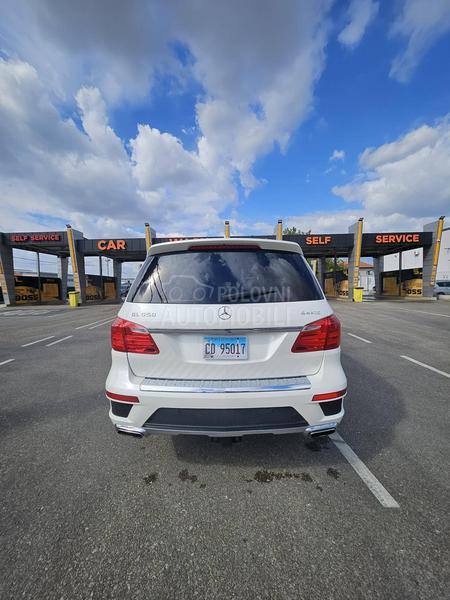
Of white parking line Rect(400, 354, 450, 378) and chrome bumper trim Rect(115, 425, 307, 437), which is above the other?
chrome bumper trim Rect(115, 425, 307, 437)

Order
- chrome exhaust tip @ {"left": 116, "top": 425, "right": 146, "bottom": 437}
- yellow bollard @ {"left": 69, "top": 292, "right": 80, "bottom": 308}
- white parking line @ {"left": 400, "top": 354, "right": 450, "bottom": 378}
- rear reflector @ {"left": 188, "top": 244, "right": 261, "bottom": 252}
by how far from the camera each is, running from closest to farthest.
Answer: chrome exhaust tip @ {"left": 116, "top": 425, "right": 146, "bottom": 437} < rear reflector @ {"left": 188, "top": 244, "right": 261, "bottom": 252} < white parking line @ {"left": 400, "top": 354, "right": 450, "bottom": 378} < yellow bollard @ {"left": 69, "top": 292, "right": 80, "bottom": 308}

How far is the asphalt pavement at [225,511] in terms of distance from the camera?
1.37m

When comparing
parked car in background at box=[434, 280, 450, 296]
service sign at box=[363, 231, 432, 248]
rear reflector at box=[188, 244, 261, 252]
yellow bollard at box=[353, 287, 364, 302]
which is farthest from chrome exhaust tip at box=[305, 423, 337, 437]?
parked car in background at box=[434, 280, 450, 296]

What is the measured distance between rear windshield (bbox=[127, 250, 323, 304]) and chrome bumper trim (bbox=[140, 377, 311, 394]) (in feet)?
2.01

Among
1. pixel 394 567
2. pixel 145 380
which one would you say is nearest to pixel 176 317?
pixel 145 380

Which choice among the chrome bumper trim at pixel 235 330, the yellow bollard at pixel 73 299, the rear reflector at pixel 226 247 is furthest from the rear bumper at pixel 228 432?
the yellow bollard at pixel 73 299

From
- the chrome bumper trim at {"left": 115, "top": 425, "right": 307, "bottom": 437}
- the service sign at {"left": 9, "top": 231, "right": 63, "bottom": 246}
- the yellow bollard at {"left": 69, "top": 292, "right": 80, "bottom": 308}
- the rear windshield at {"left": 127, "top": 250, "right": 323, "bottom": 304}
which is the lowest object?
the yellow bollard at {"left": 69, "top": 292, "right": 80, "bottom": 308}

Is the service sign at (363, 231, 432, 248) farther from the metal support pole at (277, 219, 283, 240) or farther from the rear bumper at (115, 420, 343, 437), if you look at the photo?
the rear bumper at (115, 420, 343, 437)

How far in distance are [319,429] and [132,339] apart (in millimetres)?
1614

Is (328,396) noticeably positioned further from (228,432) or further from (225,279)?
(225,279)

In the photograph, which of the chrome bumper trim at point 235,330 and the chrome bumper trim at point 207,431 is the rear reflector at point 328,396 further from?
the chrome bumper trim at point 235,330

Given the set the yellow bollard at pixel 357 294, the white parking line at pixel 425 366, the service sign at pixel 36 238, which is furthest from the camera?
the service sign at pixel 36 238

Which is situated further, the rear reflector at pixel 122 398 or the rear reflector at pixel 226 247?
the rear reflector at pixel 226 247

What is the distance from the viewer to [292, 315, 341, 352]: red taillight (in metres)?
1.96
